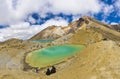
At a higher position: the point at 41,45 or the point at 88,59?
the point at 88,59

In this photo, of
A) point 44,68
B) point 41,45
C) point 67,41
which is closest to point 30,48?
point 41,45

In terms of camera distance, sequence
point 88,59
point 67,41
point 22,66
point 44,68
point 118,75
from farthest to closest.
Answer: point 67,41 < point 22,66 < point 44,68 < point 88,59 < point 118,75

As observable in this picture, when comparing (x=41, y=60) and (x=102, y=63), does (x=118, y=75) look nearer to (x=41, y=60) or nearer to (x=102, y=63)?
(x=102, y=63)

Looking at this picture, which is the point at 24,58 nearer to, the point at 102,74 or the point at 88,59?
the point at 88,59

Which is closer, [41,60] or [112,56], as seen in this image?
[112,56]

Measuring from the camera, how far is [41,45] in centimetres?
15788

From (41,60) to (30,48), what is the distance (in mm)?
39648

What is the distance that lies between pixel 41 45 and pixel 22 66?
47900mm

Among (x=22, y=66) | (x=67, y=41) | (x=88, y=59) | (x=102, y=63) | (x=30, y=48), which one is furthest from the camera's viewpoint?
(x=67, y=41)

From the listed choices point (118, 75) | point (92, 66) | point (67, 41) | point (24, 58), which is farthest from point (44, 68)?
point (67, 41)

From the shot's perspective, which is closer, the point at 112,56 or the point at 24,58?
the point at 112,56

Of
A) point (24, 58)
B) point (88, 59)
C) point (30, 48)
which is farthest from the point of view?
point (30, 48)

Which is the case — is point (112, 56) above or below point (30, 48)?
above

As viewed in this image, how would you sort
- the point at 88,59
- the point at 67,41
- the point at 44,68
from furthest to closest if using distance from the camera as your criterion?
the point at 67,41 < the point at 44,68 < the point at 88,59
